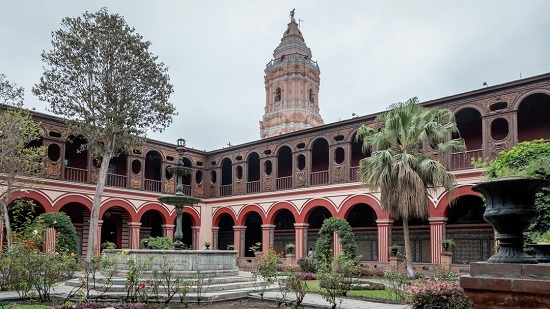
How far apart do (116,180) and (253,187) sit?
725 centimetres

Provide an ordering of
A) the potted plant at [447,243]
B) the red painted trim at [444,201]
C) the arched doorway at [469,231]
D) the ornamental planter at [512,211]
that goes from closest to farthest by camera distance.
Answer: the ornamental planter at [512,211] < the potted plant at [447,243] < the red painted trim at [444,201] < the arched doorway at [469,231]

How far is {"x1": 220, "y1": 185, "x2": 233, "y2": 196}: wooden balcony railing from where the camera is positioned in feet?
92.7

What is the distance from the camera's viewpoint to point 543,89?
16734mm

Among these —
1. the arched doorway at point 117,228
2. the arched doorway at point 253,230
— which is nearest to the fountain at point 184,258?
the arched doorway at point 117,228

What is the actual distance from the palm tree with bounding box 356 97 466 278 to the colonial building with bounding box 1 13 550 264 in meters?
3.03

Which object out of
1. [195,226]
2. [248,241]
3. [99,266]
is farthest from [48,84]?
[248,241]

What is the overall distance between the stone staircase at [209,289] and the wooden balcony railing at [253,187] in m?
13.2

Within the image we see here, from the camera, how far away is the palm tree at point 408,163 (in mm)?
15102

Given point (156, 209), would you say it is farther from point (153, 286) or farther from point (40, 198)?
point (153, 286)

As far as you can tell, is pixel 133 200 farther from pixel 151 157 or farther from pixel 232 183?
pixel 232 183

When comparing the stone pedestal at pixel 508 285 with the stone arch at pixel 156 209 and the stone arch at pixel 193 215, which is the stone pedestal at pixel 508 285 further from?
the stone arch at pixel 193 215

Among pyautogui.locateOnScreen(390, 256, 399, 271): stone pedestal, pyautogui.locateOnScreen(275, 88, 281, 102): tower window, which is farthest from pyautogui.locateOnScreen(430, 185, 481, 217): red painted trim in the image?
pyautogui.locateOnScreen(275, 88, 281, 102): tower window

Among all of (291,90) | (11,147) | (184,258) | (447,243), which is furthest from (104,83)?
(291,90)

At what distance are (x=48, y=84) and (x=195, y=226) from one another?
12963mm
